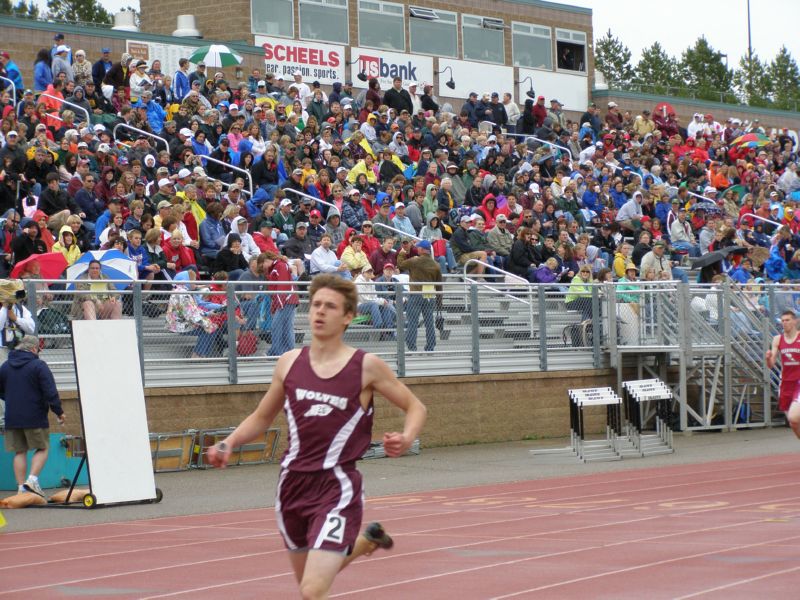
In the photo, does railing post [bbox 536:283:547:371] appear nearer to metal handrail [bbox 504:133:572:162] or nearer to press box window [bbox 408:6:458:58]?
metal handrail [bbox 504:133:572:162]

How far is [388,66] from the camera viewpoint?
38625mm

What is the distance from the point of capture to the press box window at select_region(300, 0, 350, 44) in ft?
121

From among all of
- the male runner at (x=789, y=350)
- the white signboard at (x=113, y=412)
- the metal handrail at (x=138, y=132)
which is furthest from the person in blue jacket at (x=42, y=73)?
the male runner at (x=789, y=350)

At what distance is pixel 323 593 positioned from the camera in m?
6.20

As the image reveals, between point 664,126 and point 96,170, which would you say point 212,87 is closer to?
point 96,170

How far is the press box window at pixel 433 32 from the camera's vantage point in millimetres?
39688

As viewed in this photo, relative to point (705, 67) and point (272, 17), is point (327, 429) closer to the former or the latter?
point (272, 17)

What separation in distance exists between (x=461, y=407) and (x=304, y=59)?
17.4m

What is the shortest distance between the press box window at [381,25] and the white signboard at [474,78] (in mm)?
1566

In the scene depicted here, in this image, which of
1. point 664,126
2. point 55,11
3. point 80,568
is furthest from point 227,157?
point 55,11

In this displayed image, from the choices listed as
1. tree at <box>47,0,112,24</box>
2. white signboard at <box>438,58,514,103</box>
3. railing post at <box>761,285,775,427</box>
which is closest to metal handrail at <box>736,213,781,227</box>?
railing post at <box>761,285,775,427</box>

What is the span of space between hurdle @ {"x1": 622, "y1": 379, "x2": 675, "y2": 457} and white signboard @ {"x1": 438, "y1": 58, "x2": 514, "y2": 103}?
21.2 meters

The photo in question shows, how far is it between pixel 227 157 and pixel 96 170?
3563 millimetres

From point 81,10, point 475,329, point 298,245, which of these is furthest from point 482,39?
point 81,10
